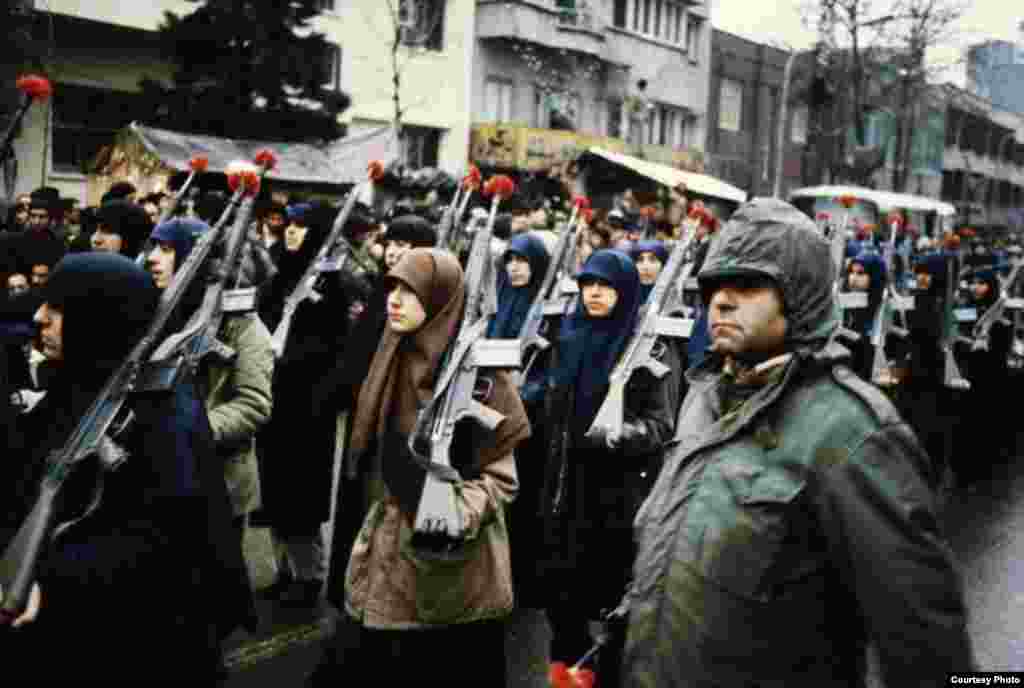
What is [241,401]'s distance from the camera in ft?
15.3

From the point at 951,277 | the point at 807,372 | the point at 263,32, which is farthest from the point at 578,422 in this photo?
the point at 263,32

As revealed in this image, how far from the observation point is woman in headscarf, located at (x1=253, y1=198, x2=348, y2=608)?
578 cm

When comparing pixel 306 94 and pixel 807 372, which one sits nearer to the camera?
pixel 807 372

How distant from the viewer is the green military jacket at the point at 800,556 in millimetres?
2084

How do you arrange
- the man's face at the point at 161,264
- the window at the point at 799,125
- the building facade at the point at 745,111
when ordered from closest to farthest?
the man's face at the point at 161,264, the building facade at the point at 745,111, the window at the point at 799,125

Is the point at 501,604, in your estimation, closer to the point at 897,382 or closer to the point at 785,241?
the point at 785,241

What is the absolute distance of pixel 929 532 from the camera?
2.11m

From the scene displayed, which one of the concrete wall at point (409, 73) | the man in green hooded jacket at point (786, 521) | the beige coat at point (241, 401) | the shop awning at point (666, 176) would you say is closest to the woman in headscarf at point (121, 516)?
the man in green hooded jacket at point (786, 521)

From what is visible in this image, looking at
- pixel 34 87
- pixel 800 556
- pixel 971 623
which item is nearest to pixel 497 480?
pixel 800 556

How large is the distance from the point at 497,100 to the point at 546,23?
2542 mm

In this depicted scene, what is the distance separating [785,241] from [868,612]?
794mm

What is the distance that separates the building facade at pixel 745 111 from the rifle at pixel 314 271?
32501 millimetres

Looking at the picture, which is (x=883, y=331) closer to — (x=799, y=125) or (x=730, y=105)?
(x=730, y=105)

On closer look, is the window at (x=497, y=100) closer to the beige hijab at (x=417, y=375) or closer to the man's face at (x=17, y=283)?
the man's face at (x=17, y=283)
